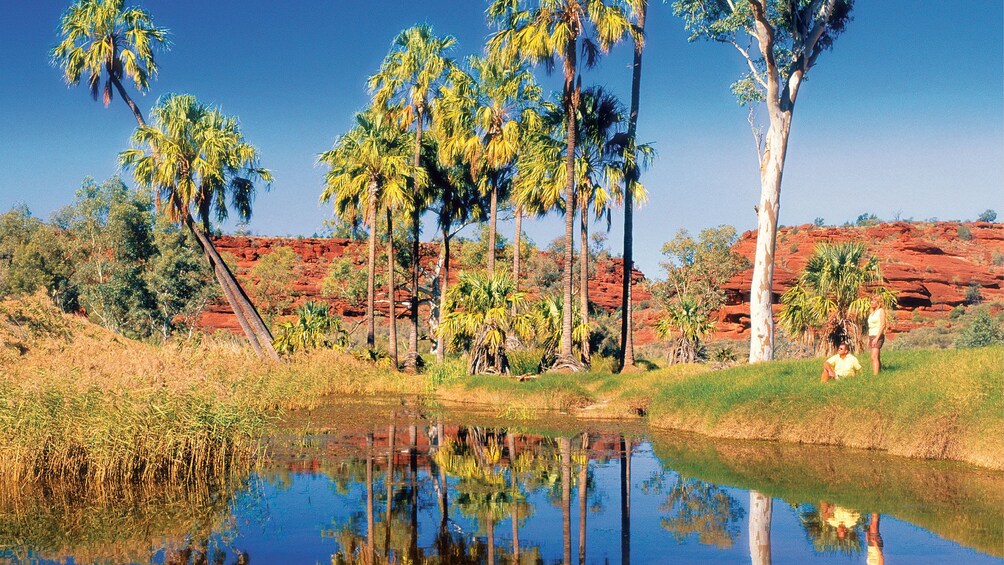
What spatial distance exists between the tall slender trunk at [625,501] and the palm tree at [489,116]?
54.2 feet

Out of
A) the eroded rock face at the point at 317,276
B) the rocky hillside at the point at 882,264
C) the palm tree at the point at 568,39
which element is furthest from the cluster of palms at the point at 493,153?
the eroded rock face at the point at 317,276

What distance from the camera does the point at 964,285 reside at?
72.8m

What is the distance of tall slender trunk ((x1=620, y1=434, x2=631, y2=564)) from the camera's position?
9891mm

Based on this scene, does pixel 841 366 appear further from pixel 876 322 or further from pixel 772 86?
pixel 772 86

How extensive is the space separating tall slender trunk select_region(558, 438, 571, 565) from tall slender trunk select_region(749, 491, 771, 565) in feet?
6.73

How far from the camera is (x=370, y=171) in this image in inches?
1323

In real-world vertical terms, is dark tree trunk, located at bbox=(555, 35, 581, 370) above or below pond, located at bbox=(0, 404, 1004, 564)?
above

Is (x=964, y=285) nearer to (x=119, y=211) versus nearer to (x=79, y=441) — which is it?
(x=119, y=211)

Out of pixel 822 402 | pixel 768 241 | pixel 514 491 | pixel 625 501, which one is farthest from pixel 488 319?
pixel 625 501

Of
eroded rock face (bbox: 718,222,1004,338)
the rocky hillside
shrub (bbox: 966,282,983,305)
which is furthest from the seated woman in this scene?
shrub (bbox: 966,282,983,305)

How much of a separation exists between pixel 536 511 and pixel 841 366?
9.62 meters

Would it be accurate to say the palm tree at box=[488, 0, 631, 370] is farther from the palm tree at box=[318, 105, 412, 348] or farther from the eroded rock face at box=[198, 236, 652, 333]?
the eroded rock face at box=[198, 236, 652, 333]

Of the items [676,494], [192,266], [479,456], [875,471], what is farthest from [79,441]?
[192,266]

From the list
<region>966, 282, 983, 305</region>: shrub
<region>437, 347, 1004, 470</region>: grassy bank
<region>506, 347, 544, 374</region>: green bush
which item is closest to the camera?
<region>437, 347, 1004, 470</region>: grassy bank
